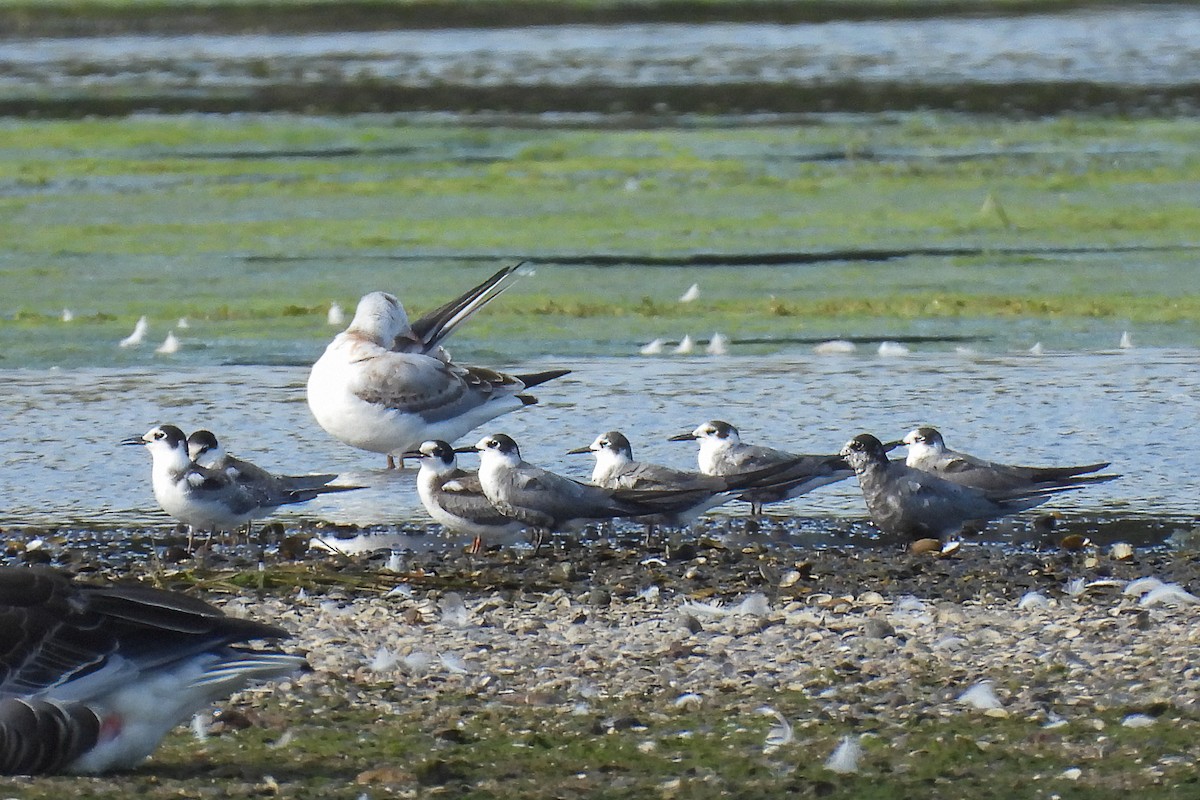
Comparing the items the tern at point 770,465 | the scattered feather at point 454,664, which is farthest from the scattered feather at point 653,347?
the scattered feather at point 454,664

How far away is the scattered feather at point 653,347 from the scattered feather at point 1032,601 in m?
5.67

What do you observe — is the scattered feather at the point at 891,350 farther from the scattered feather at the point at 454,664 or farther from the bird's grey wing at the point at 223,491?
the scattered feather at the point at 454,664

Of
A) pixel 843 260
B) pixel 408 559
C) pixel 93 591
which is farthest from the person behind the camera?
pixel 843 260

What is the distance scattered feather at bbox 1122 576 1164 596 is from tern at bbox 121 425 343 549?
350 cm

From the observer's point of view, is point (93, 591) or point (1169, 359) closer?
point (93, 591)

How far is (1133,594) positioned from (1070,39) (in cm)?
2421

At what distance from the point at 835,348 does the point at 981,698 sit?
6859 millimetres

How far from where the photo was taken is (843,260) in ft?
53.7

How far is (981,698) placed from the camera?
6398 mm

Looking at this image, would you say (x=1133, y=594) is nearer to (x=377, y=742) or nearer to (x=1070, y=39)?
(x=377, y=742)

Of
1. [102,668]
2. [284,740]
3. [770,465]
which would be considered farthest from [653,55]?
[102,668]

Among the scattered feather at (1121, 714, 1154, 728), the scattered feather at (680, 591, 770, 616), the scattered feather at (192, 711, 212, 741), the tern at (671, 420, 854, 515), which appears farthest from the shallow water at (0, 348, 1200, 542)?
the scattered feather at (192, 711, 212, 741)

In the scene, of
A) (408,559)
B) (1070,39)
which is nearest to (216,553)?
(408,559)

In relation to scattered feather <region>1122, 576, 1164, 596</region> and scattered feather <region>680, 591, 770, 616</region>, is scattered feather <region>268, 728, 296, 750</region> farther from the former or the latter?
scattered feather <region>1122, 576, 1164, 596</region>
